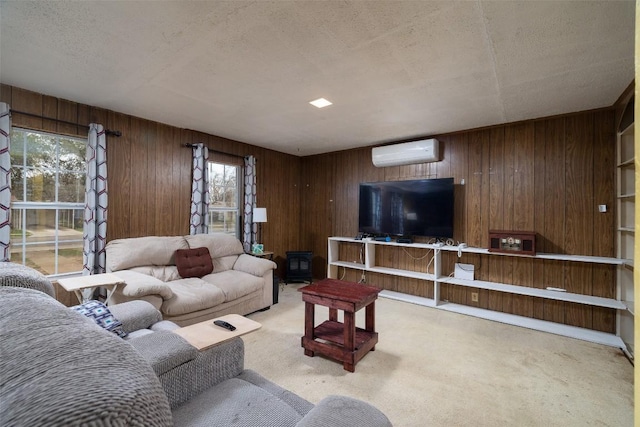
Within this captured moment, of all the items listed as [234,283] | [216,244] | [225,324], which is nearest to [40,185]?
[216,244]

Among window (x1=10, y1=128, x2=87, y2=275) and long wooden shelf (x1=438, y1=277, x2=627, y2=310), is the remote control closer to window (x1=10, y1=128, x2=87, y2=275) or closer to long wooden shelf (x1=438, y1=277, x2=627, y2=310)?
window (x1=10, y1=128, x2=87, y2=275)

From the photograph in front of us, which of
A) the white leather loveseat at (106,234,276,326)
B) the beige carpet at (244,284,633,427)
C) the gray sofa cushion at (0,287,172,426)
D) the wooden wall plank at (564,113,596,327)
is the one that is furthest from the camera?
the wooden wall plank at (564,113,596,327)

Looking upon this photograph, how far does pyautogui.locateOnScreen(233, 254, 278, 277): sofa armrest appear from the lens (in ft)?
12.1

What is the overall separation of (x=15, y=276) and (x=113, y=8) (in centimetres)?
150

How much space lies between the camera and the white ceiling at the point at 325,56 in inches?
64.1

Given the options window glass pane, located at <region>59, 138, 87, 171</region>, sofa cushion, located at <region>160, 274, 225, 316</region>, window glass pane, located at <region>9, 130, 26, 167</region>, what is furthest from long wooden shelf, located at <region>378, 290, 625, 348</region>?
window glass pane, located at <region>9, 130, 26, 167</region>

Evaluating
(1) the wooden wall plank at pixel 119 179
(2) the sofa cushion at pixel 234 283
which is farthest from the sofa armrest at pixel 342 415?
(1) the wooden wall plank at pixel 119 179

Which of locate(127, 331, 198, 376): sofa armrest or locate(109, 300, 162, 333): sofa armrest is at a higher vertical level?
locate(127, 331, 198, 376): sofa armrest

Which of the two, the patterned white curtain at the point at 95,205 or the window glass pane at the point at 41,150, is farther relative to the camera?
the patterned white curtain at the point at 95,205

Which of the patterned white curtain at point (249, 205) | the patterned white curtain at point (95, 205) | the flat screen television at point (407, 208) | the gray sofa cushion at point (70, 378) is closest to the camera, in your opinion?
the gray sofa cushion at point (70, 378)

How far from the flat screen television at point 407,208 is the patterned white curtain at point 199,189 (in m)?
2.48

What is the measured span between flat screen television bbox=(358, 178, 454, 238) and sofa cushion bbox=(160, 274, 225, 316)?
262 cm

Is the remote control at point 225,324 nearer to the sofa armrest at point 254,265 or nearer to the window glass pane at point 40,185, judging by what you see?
the sofa armrest at point 254,265

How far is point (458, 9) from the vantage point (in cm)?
160
